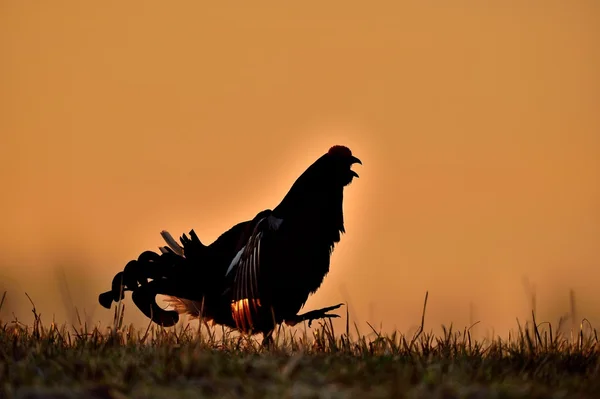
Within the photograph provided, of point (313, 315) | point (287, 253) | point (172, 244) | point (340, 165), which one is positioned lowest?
point (313, 315)

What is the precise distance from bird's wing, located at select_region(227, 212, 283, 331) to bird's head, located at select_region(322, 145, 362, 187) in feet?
2.39

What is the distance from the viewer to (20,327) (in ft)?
23.8

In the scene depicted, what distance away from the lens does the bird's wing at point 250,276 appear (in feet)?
28.6

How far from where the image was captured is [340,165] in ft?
29.4

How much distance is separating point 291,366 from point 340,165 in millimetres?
4593

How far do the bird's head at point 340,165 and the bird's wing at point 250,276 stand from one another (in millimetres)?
729

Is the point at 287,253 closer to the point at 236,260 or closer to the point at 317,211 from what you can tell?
the point at 317,211

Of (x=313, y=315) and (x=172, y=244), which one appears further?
(x=172, y=244)

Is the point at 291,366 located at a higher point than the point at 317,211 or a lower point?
lower

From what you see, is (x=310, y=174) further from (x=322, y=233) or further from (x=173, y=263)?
(x=173, y=263)

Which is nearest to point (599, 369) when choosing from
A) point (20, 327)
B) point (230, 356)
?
point (230, 356)

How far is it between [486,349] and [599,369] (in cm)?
113

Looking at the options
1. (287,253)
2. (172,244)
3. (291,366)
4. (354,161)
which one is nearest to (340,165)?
(354,161)

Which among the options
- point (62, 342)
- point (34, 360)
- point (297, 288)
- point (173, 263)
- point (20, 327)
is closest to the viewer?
point (34, 360)
